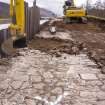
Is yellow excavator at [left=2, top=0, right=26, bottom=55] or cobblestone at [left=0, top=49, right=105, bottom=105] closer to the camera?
cobblestone at [left=0, top=49, right=105, bottom=105]

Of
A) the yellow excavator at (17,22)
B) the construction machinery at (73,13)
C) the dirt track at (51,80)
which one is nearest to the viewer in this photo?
the dirt track at (51,80)

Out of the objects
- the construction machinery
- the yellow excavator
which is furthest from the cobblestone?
the construction machinery

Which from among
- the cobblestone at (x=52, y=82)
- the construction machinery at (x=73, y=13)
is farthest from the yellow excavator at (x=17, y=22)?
the construction machinery at (x=73, y=13)

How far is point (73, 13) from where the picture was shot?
26375 mm

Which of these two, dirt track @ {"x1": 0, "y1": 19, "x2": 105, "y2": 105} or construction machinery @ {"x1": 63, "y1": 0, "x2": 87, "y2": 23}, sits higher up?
construction machinery @ {"x1": 63, "y1": 0, "x2": 87, "y2": 23}

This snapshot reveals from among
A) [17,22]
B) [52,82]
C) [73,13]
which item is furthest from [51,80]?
[73,13]

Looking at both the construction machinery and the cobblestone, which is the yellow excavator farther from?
the construction machinery

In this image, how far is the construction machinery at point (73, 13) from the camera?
26.4m

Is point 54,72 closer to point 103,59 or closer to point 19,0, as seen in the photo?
point 103,59

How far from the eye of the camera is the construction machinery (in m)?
26.4

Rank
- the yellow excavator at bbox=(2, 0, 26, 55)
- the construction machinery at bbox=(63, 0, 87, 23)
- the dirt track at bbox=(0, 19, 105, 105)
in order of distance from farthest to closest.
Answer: the construction machinery at bbox=(63, 0, 87, 23) → the yellow excavator at bbox=(2, 0, 26, 55) → the dirt track at bbox=(0, 19, 105, 105)

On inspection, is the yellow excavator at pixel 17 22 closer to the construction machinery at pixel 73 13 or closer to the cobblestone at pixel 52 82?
the cobblestone at pixel 52 82

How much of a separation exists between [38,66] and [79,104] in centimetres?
310

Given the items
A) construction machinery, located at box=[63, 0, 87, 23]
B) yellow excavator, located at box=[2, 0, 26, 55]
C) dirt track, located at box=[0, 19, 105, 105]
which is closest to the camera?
dirt track, located at box=[0, 19, 105, 105]
